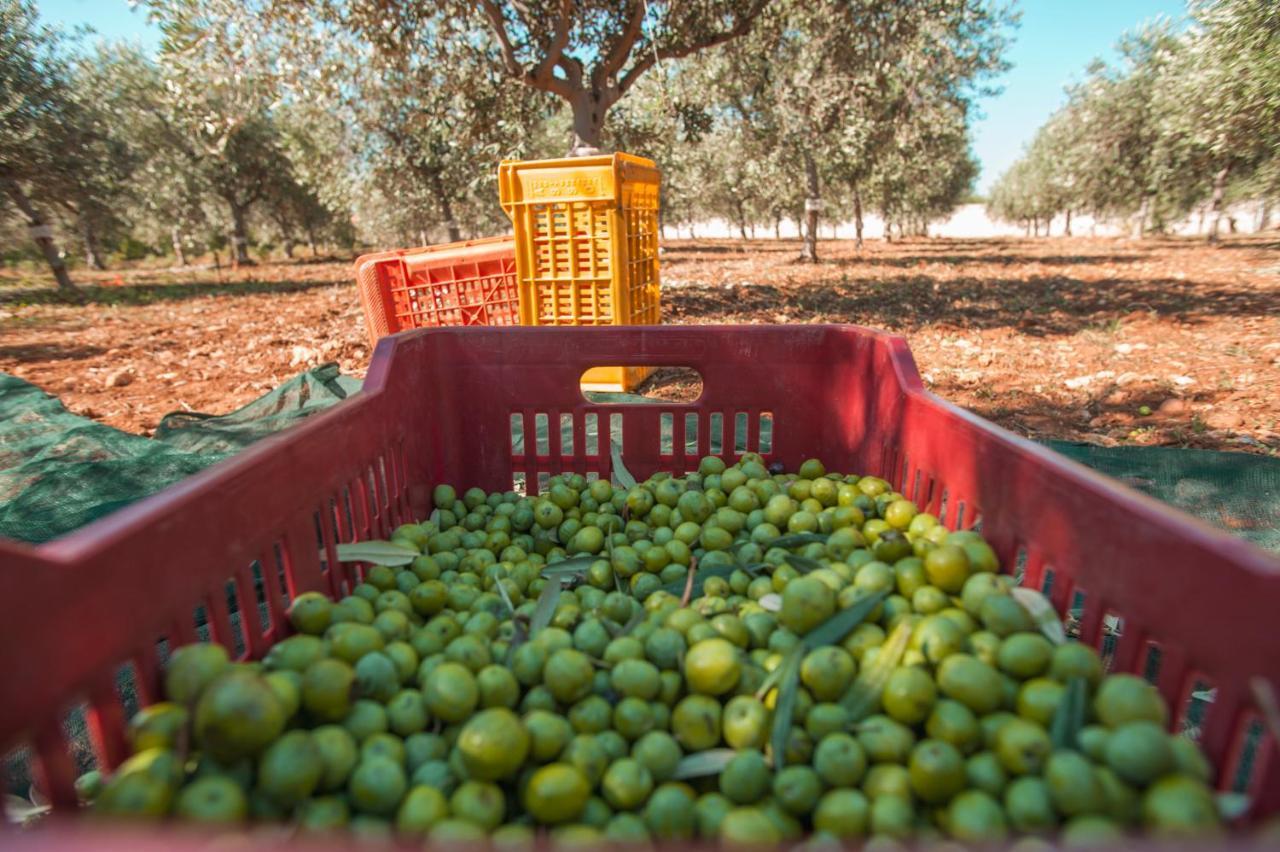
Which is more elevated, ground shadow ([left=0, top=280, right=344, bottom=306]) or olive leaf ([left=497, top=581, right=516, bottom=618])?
olive leaf ([left=497, top=581, right=516, bottom=618])

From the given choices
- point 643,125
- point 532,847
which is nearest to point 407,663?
point 532,847

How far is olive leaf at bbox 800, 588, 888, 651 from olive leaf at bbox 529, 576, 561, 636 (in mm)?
728

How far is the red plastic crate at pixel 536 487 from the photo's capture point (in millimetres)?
1219

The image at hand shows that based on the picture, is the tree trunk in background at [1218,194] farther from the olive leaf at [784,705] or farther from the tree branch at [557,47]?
the olive leaf at [784,705]

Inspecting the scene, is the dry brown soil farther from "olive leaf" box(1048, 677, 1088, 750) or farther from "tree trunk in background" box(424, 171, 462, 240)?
"tree trunk in background" box(424, 171, 462, 240)

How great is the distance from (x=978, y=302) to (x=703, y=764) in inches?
562

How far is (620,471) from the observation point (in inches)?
128

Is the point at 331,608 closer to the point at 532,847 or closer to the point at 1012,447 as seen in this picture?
the point at 532,847

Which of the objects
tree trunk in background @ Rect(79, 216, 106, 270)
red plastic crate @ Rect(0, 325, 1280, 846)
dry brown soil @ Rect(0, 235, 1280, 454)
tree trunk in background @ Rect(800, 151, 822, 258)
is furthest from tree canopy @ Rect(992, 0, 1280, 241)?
tree trunk in background @ Rect(79, 216, 106, 270)

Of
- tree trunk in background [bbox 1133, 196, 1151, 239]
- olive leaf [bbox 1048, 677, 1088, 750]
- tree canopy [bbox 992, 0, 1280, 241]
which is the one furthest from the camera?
tree trunk in background [bbox 1133, 196, 1151, 239]

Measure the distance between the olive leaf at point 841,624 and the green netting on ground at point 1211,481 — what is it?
8.82ft

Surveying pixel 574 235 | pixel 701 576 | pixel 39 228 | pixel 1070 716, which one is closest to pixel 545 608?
pixel 701 576

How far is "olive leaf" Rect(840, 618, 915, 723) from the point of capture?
166cm

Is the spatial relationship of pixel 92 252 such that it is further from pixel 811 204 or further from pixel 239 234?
pixel 811 204
